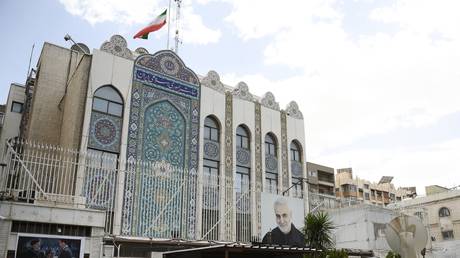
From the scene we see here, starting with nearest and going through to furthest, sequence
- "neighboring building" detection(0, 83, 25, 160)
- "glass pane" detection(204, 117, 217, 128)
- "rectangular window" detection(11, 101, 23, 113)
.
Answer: "glass pane" detection(204, 117, 217, 128), "neighboring building" detection(0, 83, 25, 160), "rectangular window" detection(11, 101, 23, 113)

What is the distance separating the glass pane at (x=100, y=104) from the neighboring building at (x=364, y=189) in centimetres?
5327

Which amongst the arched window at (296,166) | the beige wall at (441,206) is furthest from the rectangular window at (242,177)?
the beige wall at (441,206)

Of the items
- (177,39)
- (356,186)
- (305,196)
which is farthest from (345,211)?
(356,186)

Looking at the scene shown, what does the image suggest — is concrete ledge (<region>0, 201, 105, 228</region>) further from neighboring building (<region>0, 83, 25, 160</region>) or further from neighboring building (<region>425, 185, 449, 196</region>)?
neighboring building (<region>425, 185, 449, 196</region>)

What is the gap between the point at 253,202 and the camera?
78.2ft

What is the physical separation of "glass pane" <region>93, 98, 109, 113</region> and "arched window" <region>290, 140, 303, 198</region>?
1226cm

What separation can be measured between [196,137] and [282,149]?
6683 mm

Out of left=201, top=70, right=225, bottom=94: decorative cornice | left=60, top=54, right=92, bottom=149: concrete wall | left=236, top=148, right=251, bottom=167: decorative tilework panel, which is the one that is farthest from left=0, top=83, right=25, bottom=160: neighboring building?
left=236, top=148, right=251, bottom=167: decorative tilework panel

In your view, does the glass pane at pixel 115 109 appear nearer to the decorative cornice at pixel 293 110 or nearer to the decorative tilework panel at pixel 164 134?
the decorative tilework panel at pixel 164 134

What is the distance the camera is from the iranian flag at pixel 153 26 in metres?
25.1

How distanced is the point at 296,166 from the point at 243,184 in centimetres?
519

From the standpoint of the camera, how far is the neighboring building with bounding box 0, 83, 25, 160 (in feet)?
99.2

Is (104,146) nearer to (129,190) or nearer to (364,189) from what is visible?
(129,190)

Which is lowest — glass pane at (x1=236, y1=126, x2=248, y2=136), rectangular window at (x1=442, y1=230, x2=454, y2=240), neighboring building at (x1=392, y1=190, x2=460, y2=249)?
rectangular window at (x1=442, y1=230, x2=454, y2=240)
